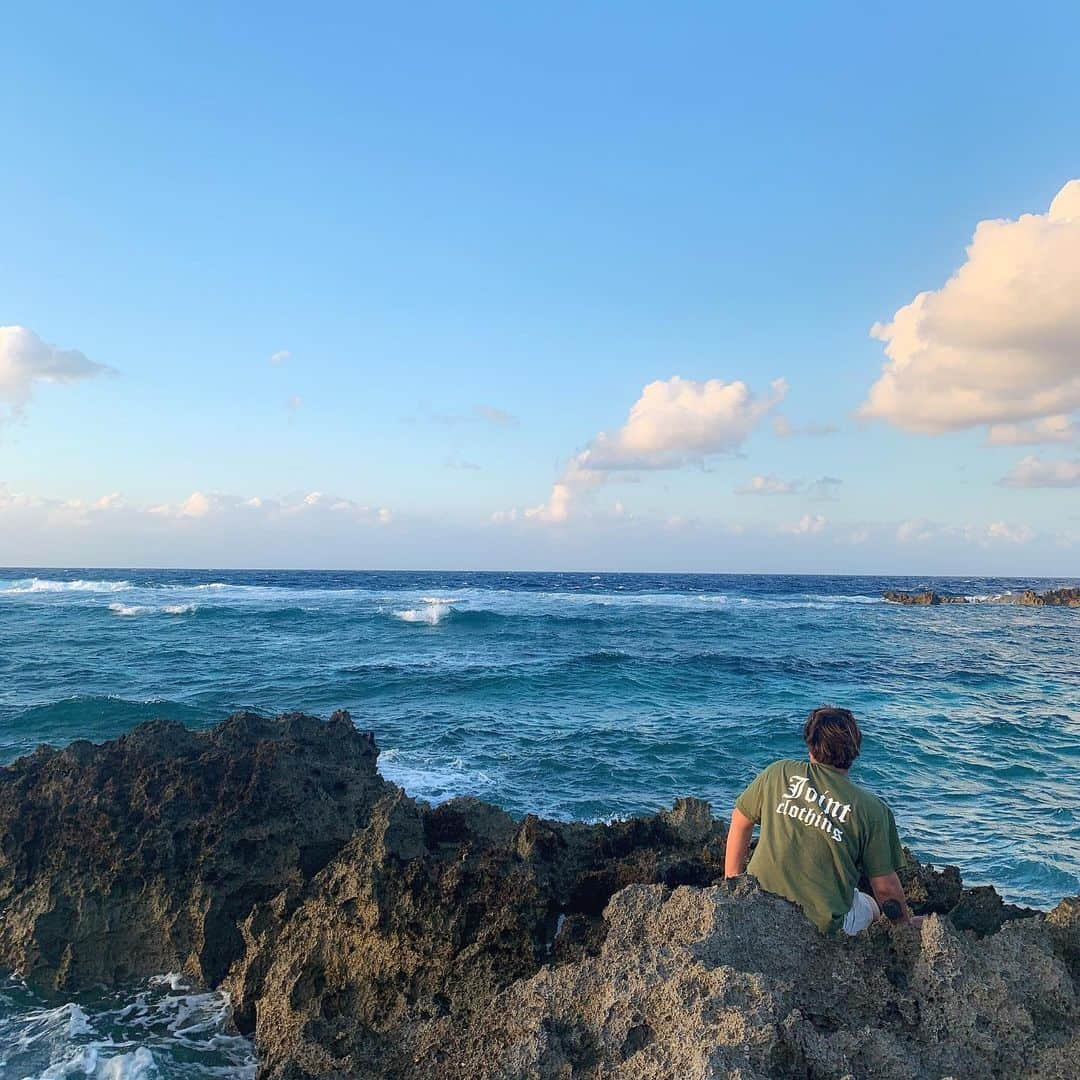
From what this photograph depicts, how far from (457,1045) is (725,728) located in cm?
1287

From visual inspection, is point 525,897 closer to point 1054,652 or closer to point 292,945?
point 292,945

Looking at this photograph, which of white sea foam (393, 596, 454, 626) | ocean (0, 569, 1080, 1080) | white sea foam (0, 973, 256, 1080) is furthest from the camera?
white sea foam (393, 596, 454, 626)

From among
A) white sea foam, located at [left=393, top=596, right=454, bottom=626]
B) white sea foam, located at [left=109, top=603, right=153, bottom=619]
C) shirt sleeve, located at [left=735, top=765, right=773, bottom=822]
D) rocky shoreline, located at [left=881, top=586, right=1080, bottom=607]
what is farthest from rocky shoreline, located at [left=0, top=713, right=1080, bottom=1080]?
rocky shoreline, located at [left=881, top=586, right=1080, bottom=607]

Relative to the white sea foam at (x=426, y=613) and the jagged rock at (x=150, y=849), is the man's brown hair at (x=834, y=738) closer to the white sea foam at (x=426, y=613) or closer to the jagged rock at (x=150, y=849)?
the jagged rock at (x=150, y=849)

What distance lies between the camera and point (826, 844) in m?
3.68

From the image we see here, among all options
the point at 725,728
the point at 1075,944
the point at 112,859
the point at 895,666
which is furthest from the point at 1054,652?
the point at 112,859

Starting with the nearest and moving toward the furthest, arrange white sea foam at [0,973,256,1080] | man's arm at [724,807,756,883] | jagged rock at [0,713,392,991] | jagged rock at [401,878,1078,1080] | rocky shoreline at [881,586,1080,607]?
jagged rock at [401,878,1078,1080], man's arm at [724,807,756,883], white sea foam at [0,973,256,1080], jagged rock at [0,713,392,991], rocky shoreline at [881,586,1080,607]

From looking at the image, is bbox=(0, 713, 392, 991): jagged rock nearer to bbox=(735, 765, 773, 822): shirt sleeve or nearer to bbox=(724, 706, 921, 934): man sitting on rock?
bbox=(735, 765, 773, 822): shirt sleeve

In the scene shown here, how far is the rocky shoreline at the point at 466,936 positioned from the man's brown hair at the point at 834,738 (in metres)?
0.72

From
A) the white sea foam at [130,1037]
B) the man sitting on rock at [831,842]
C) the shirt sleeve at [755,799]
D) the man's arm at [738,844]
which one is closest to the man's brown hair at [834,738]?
the man sitting on rock at [831,842]

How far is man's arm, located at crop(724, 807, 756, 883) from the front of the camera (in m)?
4.00

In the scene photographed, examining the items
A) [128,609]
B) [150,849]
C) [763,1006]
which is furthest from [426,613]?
[763,1006]

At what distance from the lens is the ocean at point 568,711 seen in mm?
5234

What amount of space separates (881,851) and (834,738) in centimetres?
56
